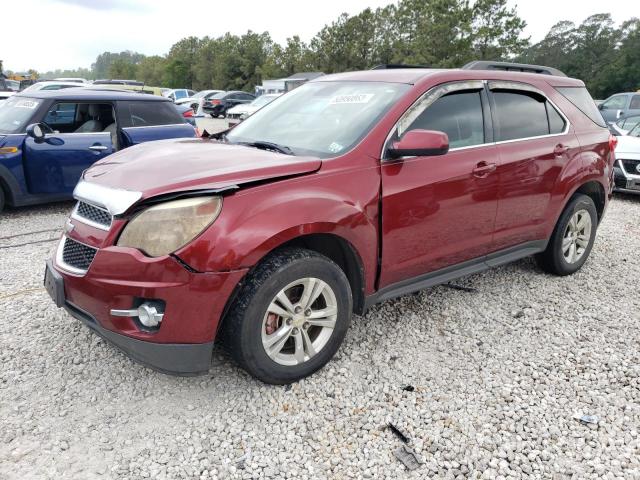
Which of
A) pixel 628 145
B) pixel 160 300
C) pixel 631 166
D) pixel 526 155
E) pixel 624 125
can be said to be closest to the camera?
pixel 160 300

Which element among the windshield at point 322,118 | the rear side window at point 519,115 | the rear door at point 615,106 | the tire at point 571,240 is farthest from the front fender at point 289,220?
the rear door at point 615,106

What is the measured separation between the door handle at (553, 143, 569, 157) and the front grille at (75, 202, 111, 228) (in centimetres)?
345

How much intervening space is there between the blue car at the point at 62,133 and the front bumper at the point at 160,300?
431cm

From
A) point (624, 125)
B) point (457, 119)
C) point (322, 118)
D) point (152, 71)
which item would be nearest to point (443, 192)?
point (457, 119)

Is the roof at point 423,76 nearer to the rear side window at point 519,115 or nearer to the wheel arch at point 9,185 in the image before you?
the rear side window at point 519,115

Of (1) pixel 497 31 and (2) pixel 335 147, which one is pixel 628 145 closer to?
(2) pixel 335 147

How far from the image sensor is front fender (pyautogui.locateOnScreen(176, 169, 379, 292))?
2.34 m

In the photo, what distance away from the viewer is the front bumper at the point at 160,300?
2.31 m

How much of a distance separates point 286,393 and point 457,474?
99 centimetres

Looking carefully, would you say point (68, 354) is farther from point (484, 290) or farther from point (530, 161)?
point (530, 161)

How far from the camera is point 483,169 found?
11.4 feet

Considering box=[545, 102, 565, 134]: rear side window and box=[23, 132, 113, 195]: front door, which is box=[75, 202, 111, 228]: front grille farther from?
box=[23, 132, 113, 195]: front door

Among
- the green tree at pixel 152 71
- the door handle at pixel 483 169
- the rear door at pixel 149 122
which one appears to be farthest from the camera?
the green tree at pixel 152 71

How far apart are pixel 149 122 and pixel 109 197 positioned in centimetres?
502
